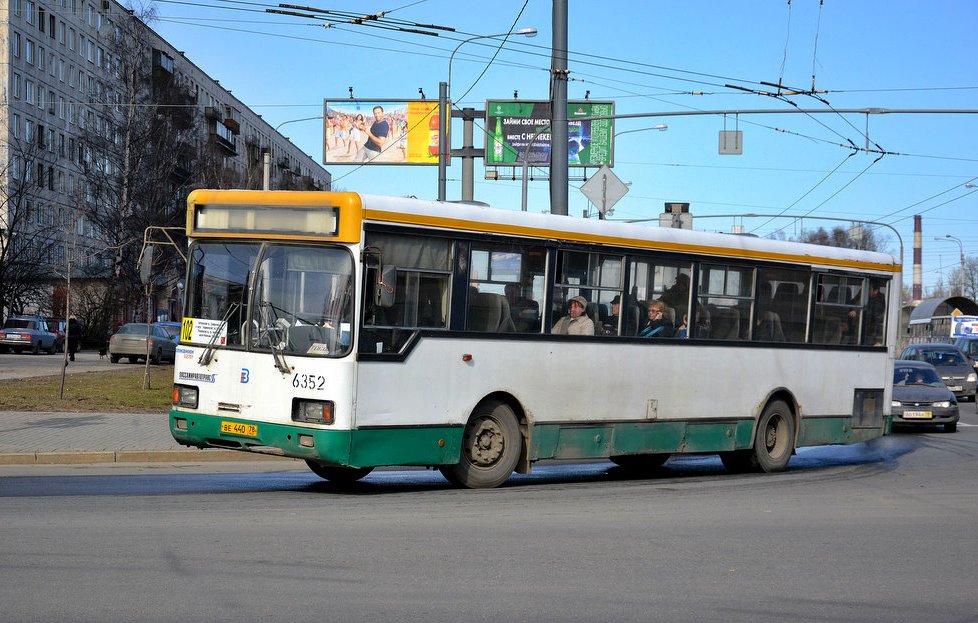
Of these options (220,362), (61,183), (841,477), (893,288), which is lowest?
(841,477)

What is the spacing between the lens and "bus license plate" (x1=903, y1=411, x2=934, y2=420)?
77.6ft

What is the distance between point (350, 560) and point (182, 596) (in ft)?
4.60

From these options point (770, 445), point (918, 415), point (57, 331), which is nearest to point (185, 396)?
point (770, 445)

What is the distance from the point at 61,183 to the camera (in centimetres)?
8294

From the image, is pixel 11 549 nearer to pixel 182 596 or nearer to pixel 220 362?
pixel 182 596

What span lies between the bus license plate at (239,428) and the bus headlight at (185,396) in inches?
17.5

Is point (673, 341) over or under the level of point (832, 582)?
over

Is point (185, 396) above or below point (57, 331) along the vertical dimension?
above

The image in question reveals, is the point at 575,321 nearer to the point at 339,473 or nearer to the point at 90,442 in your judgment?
the point at 339,473

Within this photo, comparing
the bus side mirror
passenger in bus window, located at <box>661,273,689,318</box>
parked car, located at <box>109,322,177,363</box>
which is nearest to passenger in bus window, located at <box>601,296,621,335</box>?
passenger in bus window, located at <box>661,273,689,318</box>

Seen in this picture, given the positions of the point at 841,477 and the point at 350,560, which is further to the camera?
the point at 841,477

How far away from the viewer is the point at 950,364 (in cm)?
3678

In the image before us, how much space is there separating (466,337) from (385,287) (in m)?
1.30

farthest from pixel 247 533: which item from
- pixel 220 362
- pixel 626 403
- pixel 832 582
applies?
pixel 626 403
